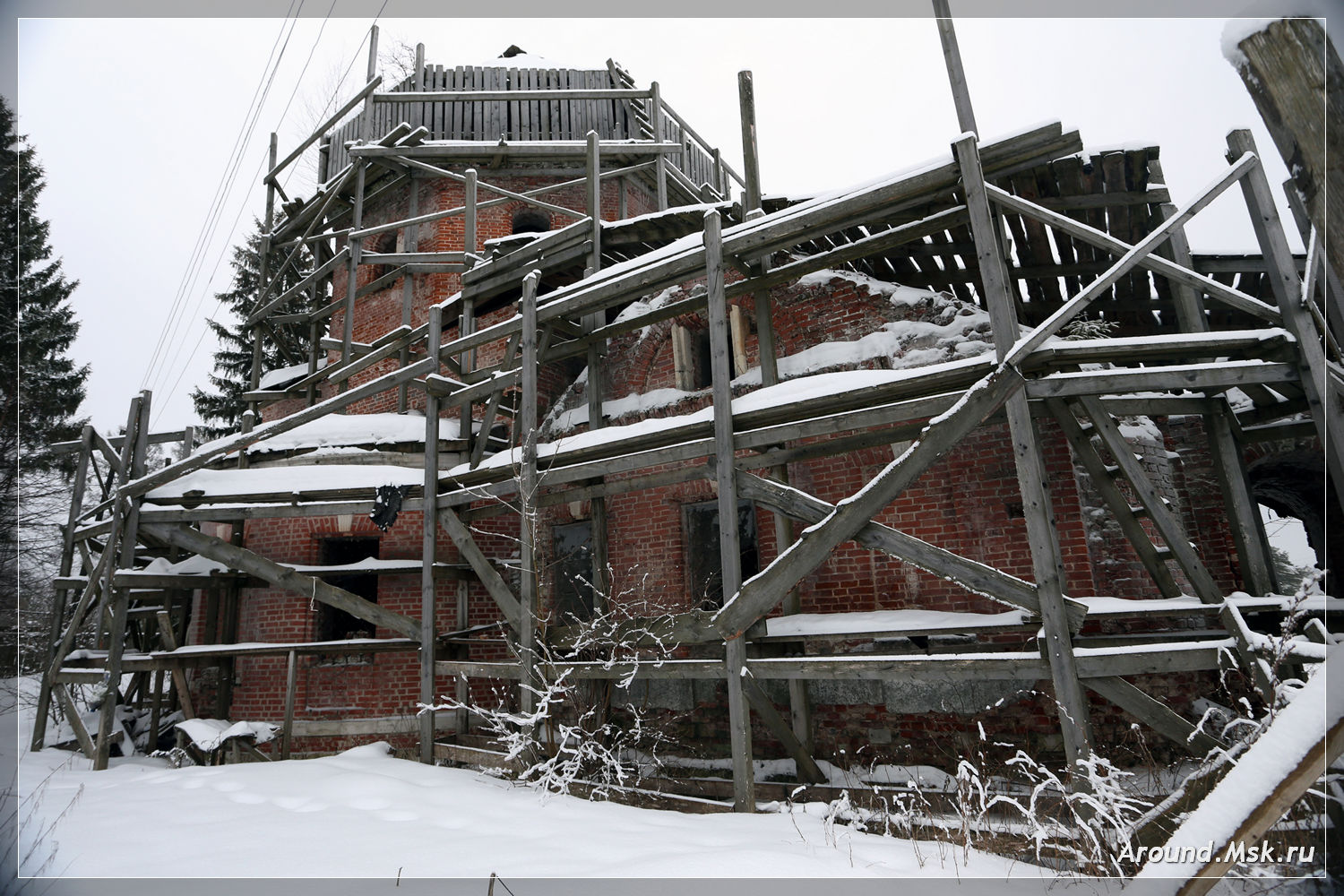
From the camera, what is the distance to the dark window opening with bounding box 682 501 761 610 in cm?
884

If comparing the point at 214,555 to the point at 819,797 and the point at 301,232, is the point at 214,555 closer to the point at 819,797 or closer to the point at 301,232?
the point at 819,797

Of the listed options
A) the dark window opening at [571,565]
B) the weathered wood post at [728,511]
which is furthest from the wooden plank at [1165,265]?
the dark window opening at [571,565]

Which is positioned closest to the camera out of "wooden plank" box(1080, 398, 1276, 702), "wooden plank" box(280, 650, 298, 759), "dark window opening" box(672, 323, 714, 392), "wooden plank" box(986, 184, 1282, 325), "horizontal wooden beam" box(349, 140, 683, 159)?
"wooden plank" box(986, 184, 1282, 325)

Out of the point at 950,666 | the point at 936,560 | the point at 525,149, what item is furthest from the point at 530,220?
the point at 950,666

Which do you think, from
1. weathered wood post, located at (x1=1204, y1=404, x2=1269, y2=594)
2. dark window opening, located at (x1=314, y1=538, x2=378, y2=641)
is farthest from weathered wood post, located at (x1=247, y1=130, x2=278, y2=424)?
weathered wood post, located at (x1=1204, y1=404, x2=1269, y2=594)

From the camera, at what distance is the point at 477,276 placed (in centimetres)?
915

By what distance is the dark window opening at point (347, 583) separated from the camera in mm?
10461

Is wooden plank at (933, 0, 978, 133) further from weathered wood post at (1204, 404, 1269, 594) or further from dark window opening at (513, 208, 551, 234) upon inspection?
dark window opening at (513, 208, 551, 234)

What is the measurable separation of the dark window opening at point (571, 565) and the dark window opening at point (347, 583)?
271 cm

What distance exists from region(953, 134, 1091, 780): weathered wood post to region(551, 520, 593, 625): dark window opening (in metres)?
6.34

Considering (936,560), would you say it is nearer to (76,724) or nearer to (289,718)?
(289,718)

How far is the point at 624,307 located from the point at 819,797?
22.4 ft

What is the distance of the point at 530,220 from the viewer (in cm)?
1507

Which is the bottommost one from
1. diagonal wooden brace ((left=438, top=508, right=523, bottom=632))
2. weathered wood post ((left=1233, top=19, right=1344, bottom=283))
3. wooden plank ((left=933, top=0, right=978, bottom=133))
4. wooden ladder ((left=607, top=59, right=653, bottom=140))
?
diagonal wooden brace ((left=438, top=508, right=523, bottom=632))
